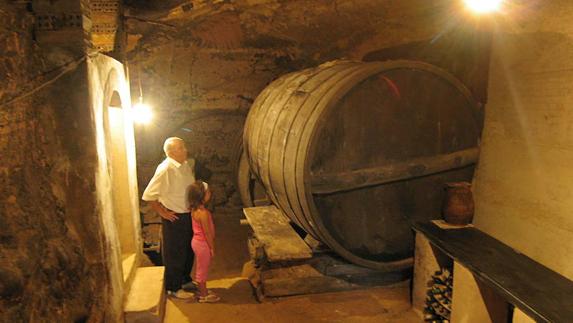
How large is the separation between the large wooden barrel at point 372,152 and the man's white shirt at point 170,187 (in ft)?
2.82

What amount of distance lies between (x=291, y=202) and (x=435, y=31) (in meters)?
3.40

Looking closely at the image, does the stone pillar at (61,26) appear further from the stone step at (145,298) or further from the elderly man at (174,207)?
the stone step at (145,298)

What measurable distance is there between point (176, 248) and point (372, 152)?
6.94 feet

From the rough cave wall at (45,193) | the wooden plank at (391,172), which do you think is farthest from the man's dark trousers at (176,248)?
the wooden plank at (391,172)

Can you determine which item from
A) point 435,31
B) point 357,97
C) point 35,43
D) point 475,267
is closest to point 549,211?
point 475,267

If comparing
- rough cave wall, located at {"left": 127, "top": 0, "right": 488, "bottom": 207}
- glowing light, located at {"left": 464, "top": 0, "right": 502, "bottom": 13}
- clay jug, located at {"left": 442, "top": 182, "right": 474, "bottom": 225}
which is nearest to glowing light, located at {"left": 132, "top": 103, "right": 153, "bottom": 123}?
rough cave wall, located at {"left": 127, "top": 0, "right": 488, "bottom": 207}

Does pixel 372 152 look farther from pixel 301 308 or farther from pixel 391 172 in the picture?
pixel 301 308

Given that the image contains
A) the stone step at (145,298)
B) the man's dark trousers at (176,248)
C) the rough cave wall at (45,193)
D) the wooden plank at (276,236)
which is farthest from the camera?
the man's dark trousers at (176,248)

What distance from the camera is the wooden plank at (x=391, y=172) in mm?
3062

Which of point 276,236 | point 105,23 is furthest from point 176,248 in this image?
point 105,23

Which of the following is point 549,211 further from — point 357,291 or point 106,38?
point 106,38

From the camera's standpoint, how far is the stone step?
119 inches

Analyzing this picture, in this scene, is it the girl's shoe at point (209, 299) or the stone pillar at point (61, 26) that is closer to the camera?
the stone pillar at point (61, 26)

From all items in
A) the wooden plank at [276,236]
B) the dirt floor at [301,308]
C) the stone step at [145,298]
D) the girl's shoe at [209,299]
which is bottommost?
the dirt floor at [301,308]
